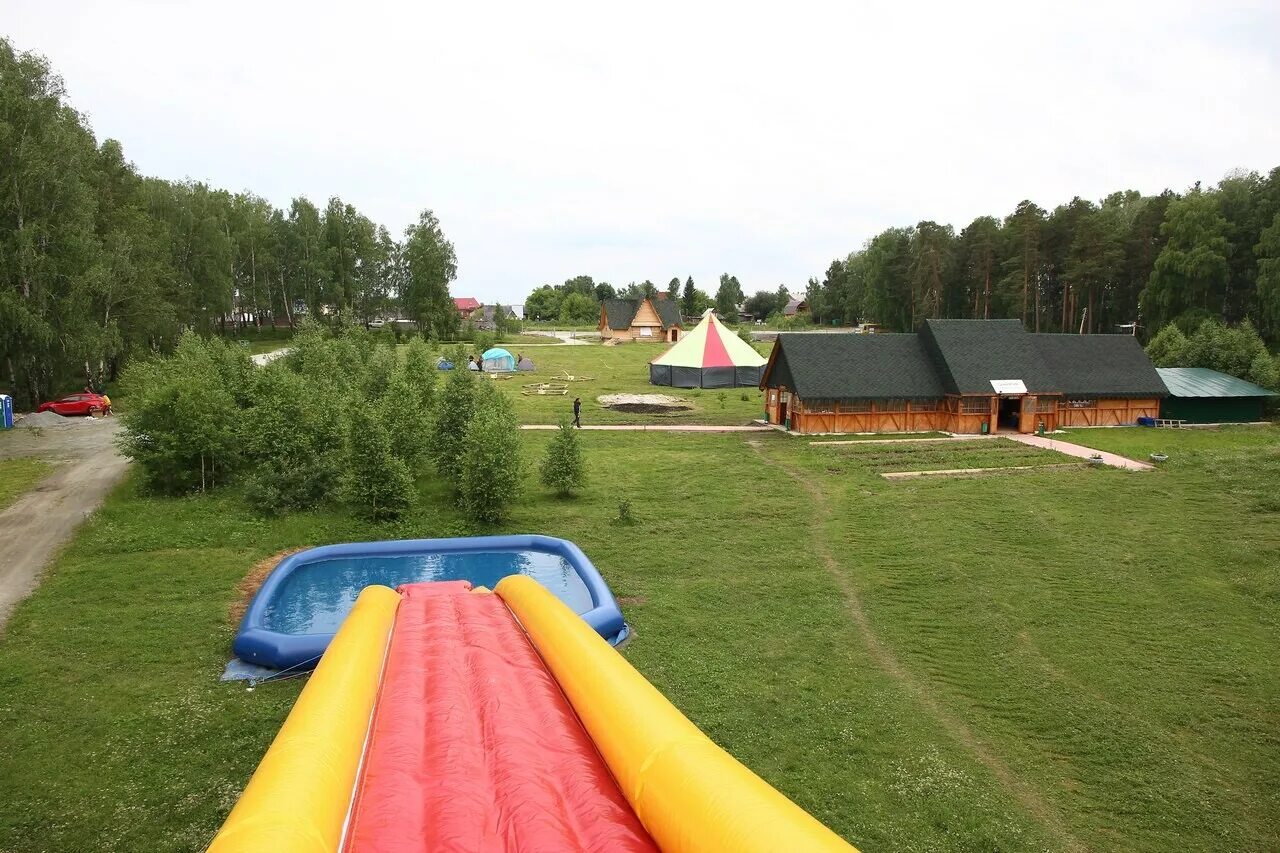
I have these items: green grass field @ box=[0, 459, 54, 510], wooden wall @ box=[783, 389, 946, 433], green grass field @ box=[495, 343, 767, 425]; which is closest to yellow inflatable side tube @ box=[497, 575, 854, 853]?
green grass field @ box=[0, 459, 54, 510]

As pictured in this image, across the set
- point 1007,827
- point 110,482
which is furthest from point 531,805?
point 110,482

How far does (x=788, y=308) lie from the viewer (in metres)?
136

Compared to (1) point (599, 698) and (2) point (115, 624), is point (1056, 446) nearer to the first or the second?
(1) point (599, 698)

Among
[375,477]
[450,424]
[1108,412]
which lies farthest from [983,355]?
[375,477]

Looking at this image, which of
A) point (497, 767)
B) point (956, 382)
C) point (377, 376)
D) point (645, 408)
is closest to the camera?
point (497, 767)

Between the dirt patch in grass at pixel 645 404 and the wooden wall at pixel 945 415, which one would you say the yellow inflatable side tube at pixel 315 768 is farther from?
the dirt patch in grass at pixel 645 404

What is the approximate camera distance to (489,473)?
17.2 metres

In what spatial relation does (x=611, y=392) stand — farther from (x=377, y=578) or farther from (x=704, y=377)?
(x=377, y=578)

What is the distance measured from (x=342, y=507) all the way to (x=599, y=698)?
13.5 metres

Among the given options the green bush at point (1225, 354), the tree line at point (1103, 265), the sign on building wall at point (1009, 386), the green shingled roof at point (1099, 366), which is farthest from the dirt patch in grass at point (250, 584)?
the tree line at point (1103, 265)

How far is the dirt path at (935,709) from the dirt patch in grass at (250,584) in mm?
10125

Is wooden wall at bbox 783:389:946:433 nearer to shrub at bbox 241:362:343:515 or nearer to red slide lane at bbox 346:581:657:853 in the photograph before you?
shrub at bbox 241:362:343:515

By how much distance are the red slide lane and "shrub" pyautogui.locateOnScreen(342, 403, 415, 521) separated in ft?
28.9

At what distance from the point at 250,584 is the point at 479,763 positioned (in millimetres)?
9798
